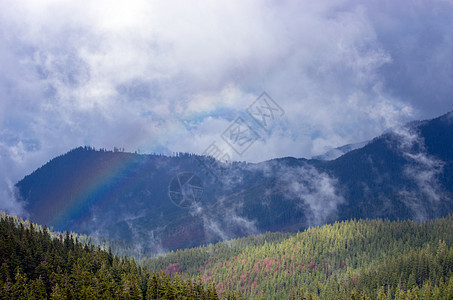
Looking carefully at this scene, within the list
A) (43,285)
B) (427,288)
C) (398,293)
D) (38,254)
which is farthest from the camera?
(398,293)

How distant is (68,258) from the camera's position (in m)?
164

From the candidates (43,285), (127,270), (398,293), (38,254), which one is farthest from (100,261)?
(398,293)

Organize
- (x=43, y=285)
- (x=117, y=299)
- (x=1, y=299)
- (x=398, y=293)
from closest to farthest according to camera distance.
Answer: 1. (x=1, y=299)
2. (x=117, y=299)
3. (x=43, y=285)
4. (x=398, y=293)

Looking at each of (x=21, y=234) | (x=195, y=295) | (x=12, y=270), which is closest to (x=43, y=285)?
(x=12, y=270)

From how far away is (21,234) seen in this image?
595 feet

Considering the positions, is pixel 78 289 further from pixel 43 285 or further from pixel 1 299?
pixel 1 299

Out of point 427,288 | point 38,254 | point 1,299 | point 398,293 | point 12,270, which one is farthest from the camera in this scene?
point 398,293

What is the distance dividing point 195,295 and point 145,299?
1612cm

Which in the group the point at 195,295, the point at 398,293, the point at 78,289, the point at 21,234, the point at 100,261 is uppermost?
the point at 21,234

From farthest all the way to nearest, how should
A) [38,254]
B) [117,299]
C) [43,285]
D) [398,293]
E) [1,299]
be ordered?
[398,293] → [38,254] → [43,285] → [117,299] → [1,299]

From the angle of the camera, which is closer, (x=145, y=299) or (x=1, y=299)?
(x=1, y=299)

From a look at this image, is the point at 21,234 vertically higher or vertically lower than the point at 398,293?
higher

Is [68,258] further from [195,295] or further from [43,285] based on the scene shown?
[195,295]

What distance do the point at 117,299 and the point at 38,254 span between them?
2157 inches
